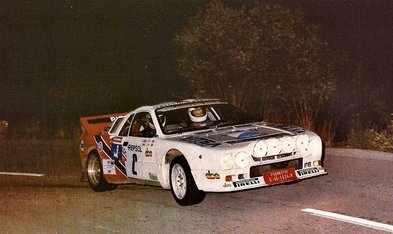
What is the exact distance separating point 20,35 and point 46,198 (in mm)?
26022

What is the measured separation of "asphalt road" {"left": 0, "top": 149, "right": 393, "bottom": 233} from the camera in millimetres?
7266

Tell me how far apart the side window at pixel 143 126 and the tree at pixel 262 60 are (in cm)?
642

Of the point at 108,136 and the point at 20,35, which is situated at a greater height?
the point at 20,35

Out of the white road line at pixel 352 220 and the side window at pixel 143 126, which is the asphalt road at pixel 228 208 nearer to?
the white road line at pixel 352 220

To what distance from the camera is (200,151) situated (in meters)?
8.09

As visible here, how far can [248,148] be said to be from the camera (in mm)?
8047

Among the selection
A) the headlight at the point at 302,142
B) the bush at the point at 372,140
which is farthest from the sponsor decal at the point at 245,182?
the bush at the point at 372,140

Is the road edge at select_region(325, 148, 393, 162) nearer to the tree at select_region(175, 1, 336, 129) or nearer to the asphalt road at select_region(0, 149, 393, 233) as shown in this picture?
the asphalt road at select_region(0, 149, 393, 233)

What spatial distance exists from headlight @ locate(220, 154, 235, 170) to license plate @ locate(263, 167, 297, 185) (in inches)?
17.6

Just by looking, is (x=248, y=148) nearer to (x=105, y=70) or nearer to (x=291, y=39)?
(x=291, y=39)

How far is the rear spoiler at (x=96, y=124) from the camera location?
1124 centimetres

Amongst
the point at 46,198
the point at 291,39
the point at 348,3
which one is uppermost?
the point at 348,3

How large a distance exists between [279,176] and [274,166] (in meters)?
0.16

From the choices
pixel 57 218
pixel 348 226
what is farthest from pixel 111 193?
pixel 348 226
